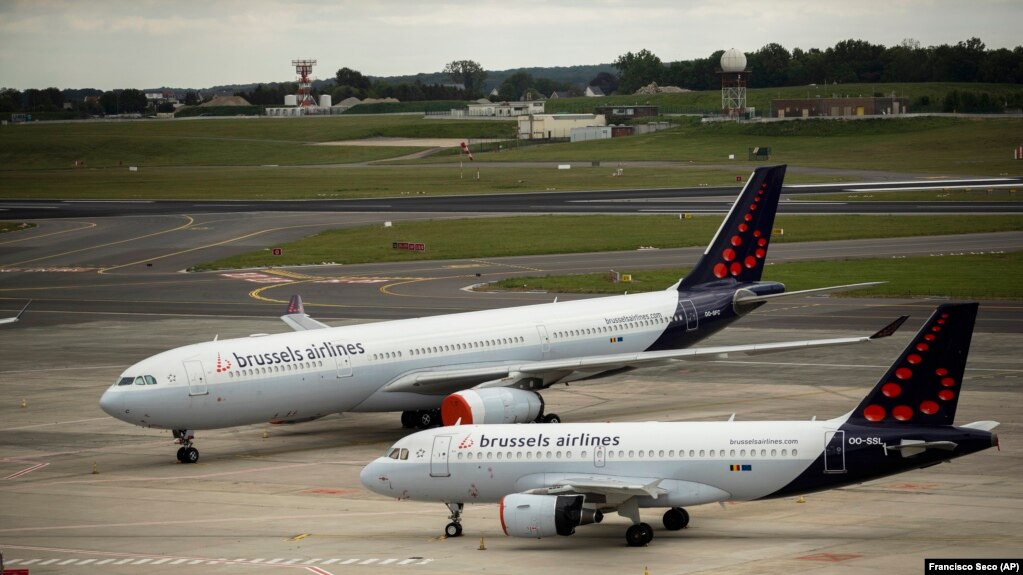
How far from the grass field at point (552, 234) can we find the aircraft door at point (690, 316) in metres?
51.2

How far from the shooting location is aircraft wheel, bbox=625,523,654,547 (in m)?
35.0

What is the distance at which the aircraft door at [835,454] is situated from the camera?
3478cm

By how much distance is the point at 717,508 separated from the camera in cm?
3969

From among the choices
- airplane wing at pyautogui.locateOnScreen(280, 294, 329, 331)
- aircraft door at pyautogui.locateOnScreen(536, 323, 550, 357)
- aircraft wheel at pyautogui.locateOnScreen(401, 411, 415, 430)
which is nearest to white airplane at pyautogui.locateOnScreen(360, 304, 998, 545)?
aircraft wheel at pyautogui.locateOnScreen(401, 411, 415, 430)

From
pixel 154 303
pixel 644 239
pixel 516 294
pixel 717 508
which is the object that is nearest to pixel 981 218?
pixel 644 239

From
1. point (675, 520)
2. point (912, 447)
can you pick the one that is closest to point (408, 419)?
point (675, 520)

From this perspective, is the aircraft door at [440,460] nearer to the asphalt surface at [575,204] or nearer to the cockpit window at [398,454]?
the cockpit window at [398,454]

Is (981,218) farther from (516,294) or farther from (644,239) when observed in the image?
(516,294)

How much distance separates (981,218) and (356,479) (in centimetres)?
8764

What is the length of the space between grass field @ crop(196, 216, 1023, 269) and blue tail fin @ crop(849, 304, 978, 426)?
73.1 m

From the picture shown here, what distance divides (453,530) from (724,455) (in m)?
7.75

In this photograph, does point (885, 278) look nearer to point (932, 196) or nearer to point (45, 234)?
point (932, 196)

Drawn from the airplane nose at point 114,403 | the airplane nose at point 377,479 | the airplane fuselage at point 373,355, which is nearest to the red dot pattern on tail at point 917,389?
the airplane nose at point 377,479

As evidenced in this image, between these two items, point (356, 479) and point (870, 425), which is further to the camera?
point (356, 479)
